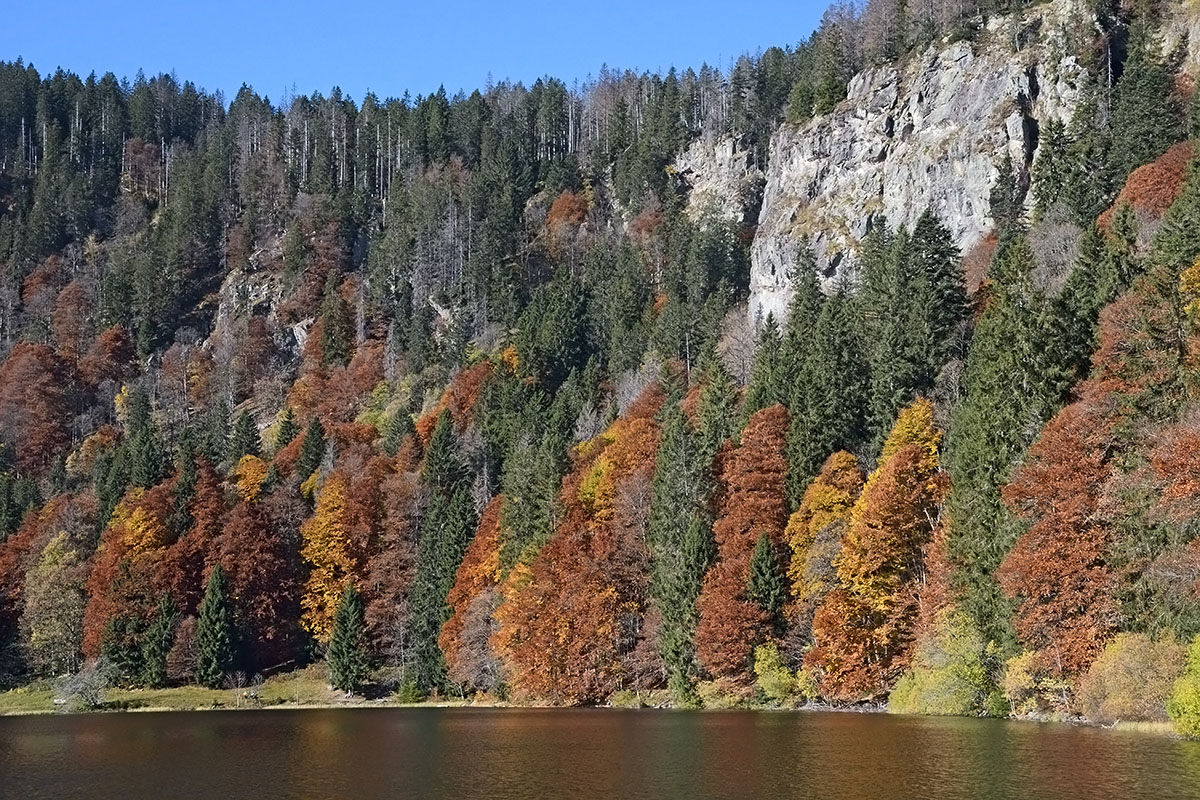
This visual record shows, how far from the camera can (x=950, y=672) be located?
217 ft

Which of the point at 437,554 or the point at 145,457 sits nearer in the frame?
the point at 437,554

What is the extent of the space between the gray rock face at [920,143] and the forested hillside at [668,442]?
7.97 feet

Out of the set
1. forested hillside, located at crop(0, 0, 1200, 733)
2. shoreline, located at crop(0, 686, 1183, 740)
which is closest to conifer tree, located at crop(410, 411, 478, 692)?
forested hillside, located at crop(0, 0, 1200, 733)

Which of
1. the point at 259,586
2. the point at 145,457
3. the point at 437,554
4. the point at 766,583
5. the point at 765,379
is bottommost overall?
the point at 766,583

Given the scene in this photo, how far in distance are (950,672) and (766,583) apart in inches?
728

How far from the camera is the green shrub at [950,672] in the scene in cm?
6456

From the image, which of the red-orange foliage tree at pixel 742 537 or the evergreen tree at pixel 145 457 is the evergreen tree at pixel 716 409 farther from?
the evergreen tree at pixel 145 457

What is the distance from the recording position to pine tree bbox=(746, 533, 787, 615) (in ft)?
270

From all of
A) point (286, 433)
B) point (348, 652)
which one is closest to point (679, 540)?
point (348, 652)

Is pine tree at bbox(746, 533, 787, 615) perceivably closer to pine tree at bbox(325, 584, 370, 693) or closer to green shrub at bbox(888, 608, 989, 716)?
green shrub at bbox(888, 608, 989, 716)

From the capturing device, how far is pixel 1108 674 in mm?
52531

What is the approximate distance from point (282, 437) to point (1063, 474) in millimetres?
112689

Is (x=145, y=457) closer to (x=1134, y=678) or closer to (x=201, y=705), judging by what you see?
(x=201, y=705)

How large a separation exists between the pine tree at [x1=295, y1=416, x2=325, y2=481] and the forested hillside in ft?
1.05
